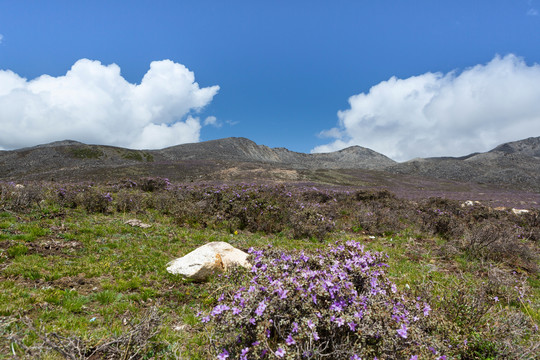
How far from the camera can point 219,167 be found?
4791 centimetres

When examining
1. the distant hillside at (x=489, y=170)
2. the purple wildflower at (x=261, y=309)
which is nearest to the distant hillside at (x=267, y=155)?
the distant hillside at (x=489, y=170)

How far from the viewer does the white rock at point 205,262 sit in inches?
253

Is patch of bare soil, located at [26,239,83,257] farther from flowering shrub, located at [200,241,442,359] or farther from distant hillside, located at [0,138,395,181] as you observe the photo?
distant hillside, located at [0,138,395,181]

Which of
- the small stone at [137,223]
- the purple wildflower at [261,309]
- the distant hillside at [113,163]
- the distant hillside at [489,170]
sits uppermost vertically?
the distant hillside at [489,170]

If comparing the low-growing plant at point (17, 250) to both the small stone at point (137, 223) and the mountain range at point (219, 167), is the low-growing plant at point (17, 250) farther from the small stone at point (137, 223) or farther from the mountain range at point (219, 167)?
the mountain range at point (219, 167)

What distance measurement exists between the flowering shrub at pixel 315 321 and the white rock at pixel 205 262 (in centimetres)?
327

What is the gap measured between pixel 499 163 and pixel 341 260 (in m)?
105

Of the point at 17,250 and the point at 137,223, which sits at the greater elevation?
the point at 137,223

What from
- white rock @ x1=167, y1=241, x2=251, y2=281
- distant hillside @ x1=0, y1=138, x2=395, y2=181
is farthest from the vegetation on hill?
distant hillside @ x1=0, y1=138, x2=395, y2=181

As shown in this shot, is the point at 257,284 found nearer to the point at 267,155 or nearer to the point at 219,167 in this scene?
the point at 219,167

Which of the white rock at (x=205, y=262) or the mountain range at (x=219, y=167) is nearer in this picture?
the white rock at (x=205, y=262)

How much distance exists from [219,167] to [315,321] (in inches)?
1834

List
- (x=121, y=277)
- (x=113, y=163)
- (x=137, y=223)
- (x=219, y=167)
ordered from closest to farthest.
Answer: (x=121, y=277) → (x=137, y=223) → (x=219, y=167) → (x=113, y=163)

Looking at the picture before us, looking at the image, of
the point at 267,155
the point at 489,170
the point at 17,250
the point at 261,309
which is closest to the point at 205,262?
the point at 261,309
